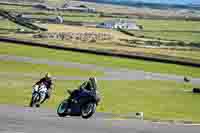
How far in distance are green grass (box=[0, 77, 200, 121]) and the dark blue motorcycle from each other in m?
4.68

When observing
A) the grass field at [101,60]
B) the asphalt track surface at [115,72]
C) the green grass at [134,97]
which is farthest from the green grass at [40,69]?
the grass field at [101,60]

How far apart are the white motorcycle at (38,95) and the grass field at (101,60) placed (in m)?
33.9

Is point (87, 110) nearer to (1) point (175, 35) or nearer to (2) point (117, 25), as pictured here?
(1) point (175, 35)

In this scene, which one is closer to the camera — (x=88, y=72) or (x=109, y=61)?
(x=88, y=72)

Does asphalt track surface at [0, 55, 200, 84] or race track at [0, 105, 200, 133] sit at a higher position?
asphalt track surface at [0, 55, 200, 84]

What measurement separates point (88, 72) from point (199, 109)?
2126 cm

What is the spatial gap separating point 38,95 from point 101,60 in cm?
4056

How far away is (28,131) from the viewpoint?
1855cm

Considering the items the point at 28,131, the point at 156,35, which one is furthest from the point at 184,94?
the point at 156,35

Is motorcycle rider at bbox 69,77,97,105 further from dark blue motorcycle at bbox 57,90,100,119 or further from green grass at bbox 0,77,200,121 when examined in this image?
green grass at bbox 0,77,200,121

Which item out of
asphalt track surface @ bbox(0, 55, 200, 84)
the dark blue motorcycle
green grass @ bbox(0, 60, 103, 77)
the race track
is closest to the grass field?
asphalt track surface @ bbox(0, 55, 200, 84)

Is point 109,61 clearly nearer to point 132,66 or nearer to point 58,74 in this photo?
point 132,66

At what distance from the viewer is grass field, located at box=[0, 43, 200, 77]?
65.7 m

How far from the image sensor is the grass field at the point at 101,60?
65688 millimetres
